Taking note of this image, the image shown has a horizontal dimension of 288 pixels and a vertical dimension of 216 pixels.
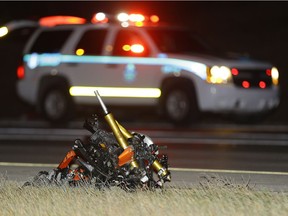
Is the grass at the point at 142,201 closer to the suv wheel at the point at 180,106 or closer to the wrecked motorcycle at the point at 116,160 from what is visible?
the wrecked motorcycle at the point at 116,160

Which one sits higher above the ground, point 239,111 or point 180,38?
point 180,38

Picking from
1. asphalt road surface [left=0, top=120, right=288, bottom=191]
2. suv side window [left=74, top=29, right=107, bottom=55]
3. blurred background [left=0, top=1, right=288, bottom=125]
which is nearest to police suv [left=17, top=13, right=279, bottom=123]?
suv side window [left=74, top=29, right=107, bottom=55]

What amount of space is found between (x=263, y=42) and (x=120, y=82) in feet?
37.5

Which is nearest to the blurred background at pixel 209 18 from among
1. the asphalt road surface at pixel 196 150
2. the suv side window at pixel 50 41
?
the suv side window at pixel 50 41

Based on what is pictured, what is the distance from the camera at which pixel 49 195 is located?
7.77 meters

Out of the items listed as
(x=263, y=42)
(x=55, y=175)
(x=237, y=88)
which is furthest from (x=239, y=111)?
(x=263, y=42)

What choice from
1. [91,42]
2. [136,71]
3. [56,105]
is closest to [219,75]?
[136,71]

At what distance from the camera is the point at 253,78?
16.4 m

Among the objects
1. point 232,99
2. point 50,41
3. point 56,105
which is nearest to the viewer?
point 232,99

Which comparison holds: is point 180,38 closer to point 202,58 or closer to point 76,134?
point 202,58

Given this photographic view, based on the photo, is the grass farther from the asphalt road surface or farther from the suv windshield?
the suv windshield

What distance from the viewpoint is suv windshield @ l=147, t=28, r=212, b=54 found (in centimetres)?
1653

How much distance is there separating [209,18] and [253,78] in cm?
1406

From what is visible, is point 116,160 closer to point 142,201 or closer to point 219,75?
point 142,201
